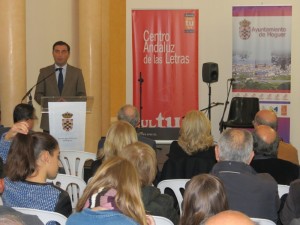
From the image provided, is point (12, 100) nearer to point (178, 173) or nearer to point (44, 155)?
point (178, 173)

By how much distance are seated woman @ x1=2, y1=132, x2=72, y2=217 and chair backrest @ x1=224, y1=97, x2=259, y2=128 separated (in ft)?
21.6

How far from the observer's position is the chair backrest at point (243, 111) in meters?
9.72

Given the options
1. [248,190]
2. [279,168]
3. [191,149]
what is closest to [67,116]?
[191,149]

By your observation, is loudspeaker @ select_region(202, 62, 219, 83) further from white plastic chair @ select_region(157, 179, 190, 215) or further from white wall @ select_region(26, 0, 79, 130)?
white plastic chair @ select_region(157, 179, 190, 215)

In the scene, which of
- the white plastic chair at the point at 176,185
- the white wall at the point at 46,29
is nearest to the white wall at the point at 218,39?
the white wall at the point at 46,29

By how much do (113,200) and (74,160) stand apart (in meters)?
2.72

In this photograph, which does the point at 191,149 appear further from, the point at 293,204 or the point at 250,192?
the point at 293,204

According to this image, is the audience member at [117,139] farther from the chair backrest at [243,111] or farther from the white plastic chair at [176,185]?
the chair backrest at [243,111]

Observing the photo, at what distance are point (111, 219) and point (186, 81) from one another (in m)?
7.99

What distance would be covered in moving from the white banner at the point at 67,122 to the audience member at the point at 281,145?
169cm

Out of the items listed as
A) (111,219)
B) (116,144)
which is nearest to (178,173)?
(116,144)

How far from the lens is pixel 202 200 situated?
8.90 feet

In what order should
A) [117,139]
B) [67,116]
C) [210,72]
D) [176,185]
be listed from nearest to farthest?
[176,185] < [117,139] < [67,116] < [210,72]

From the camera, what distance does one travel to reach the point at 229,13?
10320 millimetres
